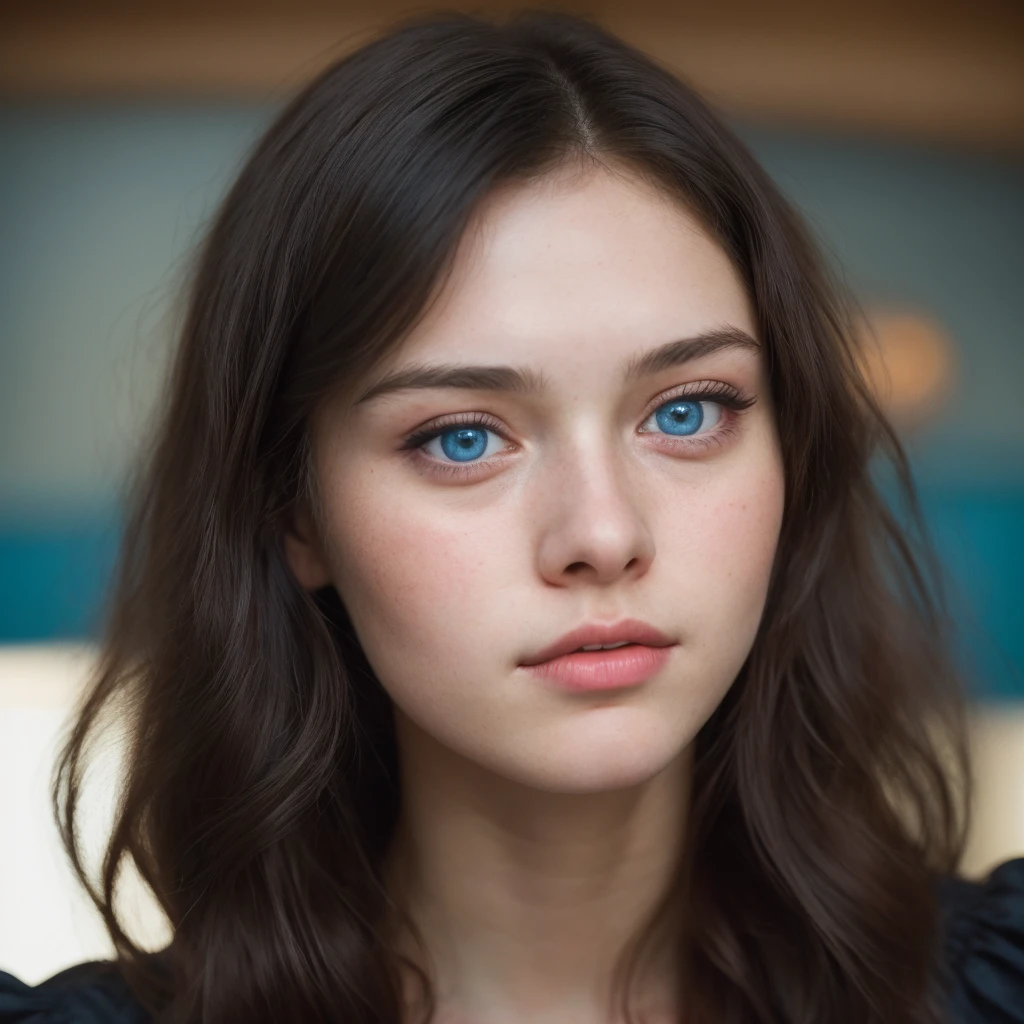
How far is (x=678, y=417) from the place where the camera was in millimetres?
1421

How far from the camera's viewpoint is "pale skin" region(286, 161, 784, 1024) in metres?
1.34

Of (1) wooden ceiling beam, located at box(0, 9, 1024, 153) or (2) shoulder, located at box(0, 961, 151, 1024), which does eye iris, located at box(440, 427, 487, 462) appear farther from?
(1) wooden ceiling beam, located at box(0, 9, 1024, 153)

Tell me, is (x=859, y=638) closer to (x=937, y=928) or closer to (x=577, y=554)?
(x=937, y=928)

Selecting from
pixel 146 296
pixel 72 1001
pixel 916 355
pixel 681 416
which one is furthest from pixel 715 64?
pixel 72 1001

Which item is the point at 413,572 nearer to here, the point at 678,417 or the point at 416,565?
the point at 416,565

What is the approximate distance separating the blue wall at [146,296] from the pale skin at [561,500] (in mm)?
1665

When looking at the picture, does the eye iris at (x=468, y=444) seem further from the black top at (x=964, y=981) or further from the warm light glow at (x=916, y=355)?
the warm light glow at (x=916, y=355)

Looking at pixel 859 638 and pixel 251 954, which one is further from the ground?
pixel 859 638

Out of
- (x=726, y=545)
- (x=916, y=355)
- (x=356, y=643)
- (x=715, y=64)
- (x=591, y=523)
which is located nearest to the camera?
(x=591, y=523)

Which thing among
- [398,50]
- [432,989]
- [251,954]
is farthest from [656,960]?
[398,50]

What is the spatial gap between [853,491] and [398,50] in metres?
0.70

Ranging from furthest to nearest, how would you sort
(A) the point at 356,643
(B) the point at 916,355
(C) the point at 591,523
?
1. (B) the point at 916,355
2. (A) the point at 356,643
3. (C) the point at 591,523

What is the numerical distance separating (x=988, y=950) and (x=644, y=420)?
0.72m

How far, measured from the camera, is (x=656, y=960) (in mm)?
1585
